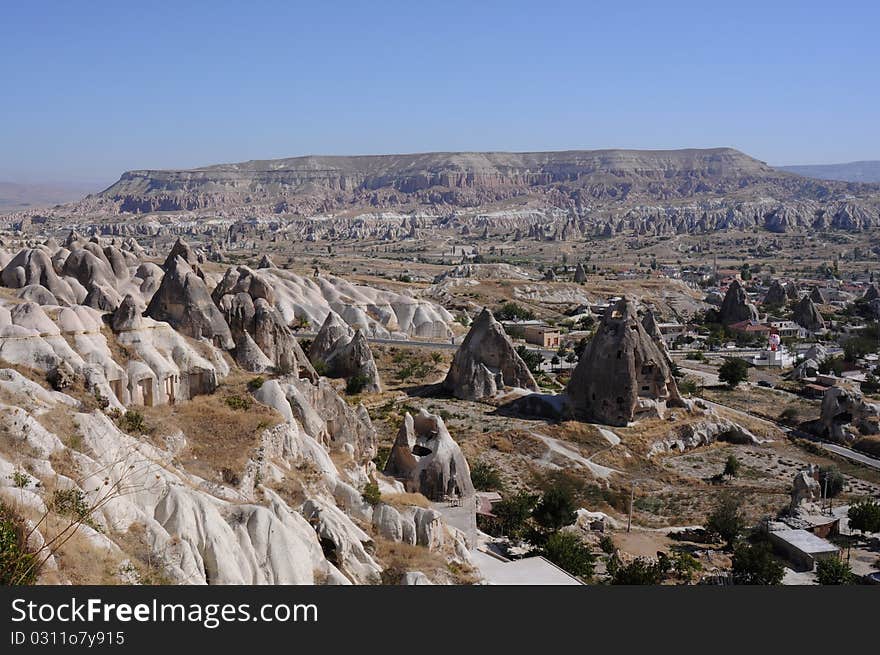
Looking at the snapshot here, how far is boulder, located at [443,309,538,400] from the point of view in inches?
1805

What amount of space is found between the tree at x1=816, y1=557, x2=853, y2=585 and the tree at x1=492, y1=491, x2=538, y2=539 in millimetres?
8754

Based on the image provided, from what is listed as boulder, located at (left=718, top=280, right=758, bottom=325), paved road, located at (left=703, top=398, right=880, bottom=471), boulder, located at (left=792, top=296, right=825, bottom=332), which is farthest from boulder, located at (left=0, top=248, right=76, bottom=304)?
boulder, located at (left=792, top=296, right=825, bottom=332)

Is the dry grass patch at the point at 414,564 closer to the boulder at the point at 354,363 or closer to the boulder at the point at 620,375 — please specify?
the boulder at the point at 620,375

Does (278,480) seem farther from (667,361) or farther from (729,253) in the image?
(729,253)

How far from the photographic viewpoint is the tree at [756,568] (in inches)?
980

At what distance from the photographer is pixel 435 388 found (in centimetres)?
4806

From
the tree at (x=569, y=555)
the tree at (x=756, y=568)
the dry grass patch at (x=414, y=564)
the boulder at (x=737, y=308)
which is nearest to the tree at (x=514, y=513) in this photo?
the tree at (x=569, y=555)

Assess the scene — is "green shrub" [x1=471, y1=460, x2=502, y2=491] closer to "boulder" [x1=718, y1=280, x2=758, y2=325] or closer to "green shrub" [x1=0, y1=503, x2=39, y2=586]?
"green shrub" [x1=0, y1=503, x2=39, y2=586]

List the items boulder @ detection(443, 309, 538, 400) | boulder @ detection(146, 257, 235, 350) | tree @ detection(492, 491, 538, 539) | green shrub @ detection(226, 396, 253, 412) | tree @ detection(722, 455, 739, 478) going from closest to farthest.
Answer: green shrub @ detection(226, 396, 253, 412), tree @ detection(492, 491, 538, 539), boulder @ detection(146, 257, 235, 350), tree @ detection(722, 455, 739, 478), boulder @ detection(443, 309, 538, 400)

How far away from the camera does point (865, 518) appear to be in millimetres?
30641

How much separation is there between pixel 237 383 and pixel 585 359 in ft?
69.4

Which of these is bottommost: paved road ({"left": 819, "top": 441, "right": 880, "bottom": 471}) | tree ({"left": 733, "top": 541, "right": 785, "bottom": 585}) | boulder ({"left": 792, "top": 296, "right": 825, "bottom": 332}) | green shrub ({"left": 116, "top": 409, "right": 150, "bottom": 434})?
paved road ({"left": 819, "top": 441, "right": 880, "bottom": 471})

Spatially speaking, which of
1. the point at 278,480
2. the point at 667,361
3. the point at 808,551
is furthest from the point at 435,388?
the point at 278,480

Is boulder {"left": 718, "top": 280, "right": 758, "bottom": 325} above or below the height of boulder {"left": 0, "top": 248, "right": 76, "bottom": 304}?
below
